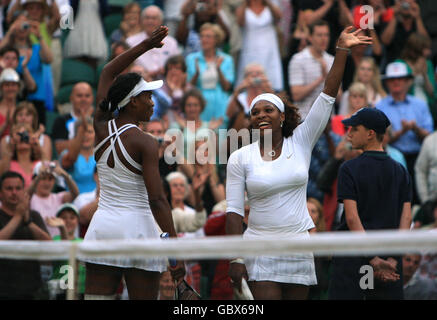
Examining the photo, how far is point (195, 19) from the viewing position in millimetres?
12391

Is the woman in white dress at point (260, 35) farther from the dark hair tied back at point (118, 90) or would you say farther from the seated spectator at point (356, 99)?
the dark hair tied back at point (118, 90)

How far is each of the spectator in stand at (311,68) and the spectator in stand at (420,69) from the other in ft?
3.97

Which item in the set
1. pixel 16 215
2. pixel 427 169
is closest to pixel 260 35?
pixel 427 169

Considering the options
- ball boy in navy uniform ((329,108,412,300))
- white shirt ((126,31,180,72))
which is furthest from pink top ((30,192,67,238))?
ball boy in navy uniform ((329,108,412,300))

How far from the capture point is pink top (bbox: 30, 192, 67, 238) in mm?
9188

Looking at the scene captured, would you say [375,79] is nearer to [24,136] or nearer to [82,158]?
[82,158]

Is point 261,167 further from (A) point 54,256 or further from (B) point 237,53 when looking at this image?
(B) point 237,53

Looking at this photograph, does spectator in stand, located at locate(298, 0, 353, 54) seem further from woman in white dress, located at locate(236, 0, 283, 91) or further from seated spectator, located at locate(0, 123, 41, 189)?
seated spectator, located at locate(0, 123, 41, 189)

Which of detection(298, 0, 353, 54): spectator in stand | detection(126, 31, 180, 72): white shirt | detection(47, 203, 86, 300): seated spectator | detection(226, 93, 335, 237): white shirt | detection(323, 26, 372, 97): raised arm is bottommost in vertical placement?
detection(47, 203, 86, 300): seated spectator

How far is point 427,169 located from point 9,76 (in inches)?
202

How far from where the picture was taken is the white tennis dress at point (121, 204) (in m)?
5.63

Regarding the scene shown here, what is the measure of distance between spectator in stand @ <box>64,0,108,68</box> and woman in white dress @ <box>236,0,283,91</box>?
1.91m

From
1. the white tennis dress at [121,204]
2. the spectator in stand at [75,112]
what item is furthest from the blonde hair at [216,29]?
the white tennis dress at [121,204]
